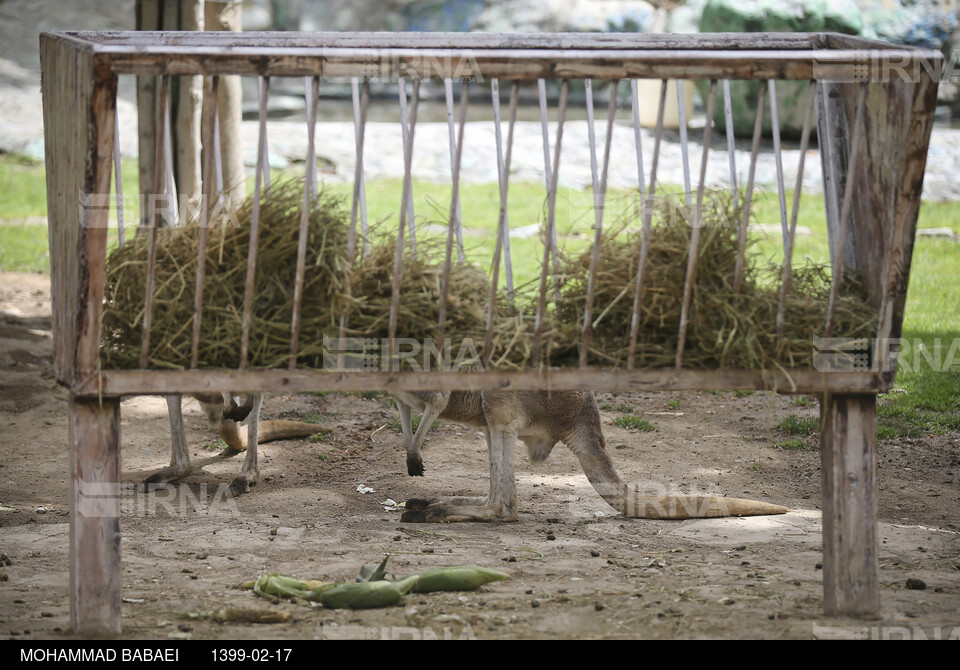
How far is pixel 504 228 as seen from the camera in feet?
10.8

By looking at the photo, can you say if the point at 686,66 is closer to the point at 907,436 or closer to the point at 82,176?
the point at 82,176

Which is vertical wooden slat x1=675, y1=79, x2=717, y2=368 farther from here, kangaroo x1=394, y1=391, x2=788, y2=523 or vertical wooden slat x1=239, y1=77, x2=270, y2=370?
kangaroo x1=394, y1=391, x2=788, y2=523

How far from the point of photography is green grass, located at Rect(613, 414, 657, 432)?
245 inches

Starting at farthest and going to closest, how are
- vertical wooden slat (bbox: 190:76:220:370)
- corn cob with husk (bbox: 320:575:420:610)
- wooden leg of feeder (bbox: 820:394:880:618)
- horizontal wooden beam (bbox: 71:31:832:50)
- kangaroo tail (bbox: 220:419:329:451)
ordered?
kangaroo tail (bbox: 220:419:329:451)
horizontal wooden beam (bbox: 71:31:832:50)
corn cob with husk (bbox: 320:575:420:610)
wooden leg of feeder (bbox: 820:394:880:618)
vertical wooden slat (bbox: 190:76:220:370)

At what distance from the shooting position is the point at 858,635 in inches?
126

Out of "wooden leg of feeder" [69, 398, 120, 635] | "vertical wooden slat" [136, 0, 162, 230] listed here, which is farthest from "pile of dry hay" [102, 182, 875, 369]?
"vertical wooden slat" [136, 0, 162, 230]

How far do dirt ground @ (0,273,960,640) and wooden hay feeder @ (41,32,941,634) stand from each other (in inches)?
14.6

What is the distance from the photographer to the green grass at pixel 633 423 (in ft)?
20.4

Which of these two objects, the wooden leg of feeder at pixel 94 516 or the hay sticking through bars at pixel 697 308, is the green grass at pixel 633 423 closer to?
the hay sticking through bars at pixel 697 308

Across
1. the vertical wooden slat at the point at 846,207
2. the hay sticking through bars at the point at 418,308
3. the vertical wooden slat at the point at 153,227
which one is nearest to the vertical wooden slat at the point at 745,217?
the vertical wooden slat at the point at 846,207

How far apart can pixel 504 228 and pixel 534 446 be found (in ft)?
6.68

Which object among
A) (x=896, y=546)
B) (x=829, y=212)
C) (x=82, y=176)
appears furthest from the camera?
(x=896, y=546)
